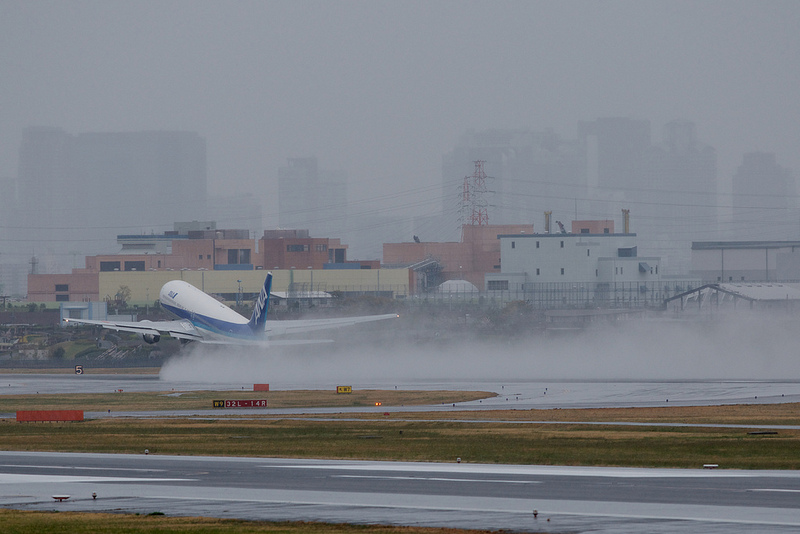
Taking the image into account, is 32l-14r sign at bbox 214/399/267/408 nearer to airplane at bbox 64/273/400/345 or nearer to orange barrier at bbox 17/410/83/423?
orange barrier at bbox 17/410/83/423

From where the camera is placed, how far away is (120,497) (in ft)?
114

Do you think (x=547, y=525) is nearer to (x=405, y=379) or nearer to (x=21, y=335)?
(x=405, y=379)

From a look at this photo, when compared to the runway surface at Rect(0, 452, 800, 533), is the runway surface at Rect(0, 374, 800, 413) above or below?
below

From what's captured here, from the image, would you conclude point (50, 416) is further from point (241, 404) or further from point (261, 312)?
point (261, 312)

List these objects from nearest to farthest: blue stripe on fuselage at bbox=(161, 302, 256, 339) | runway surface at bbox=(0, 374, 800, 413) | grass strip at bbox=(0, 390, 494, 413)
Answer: runway surface at bbox=(0, 374, 800, 413)
grass strip at bbox=(0, 390, 494, 413)
blue stripe on fuselage at bbox=(161, 302, 256, 339)

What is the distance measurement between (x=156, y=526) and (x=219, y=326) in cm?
7626

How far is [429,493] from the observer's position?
112ft

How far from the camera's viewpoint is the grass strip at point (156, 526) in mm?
27969

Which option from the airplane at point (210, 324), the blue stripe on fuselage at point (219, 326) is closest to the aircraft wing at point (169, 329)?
the airplane at point (210, 324)

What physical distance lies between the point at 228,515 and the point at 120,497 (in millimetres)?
5504

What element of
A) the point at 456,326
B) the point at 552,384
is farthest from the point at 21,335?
the point at 552,384

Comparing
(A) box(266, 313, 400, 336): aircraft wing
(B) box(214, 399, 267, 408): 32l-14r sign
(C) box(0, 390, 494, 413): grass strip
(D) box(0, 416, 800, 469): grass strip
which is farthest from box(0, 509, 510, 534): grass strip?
(A) box(266, 313, 400, 336): aircraft wing

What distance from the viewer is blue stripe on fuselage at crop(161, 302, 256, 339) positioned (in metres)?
104

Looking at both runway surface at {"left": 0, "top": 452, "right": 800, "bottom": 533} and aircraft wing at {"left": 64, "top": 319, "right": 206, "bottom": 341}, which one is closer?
runway surface at {"left": 0, "top": 452, "right": 800, "bottom": 533}
